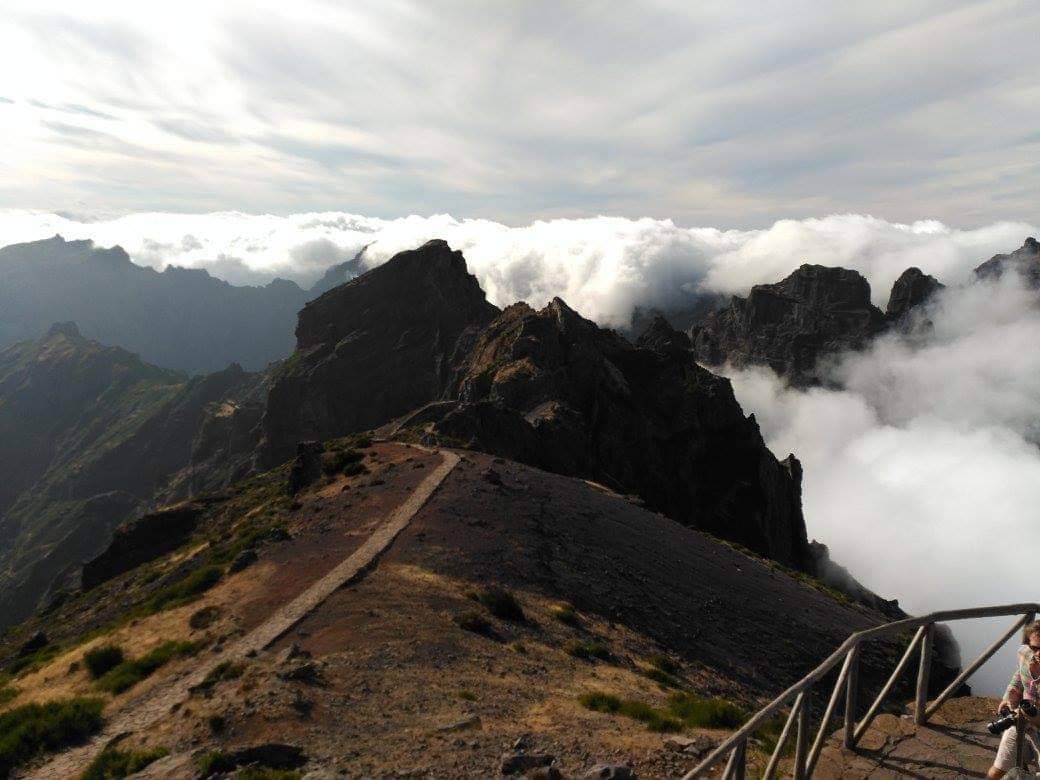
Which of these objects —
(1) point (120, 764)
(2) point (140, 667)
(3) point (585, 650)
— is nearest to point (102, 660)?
(2) point (140, 667)

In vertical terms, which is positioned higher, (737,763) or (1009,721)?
(1009,721)

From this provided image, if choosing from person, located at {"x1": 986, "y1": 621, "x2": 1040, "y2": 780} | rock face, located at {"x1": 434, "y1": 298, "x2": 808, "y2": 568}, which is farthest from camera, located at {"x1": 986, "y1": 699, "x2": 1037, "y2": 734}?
rock face, located at {"x1": 434, "y1": 298, "x2": 808, "y2": 568}

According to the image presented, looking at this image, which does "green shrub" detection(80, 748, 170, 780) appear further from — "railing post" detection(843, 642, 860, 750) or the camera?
the camera

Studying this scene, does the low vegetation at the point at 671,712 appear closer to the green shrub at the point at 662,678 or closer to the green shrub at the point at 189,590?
the green shrub at the point at 662,678

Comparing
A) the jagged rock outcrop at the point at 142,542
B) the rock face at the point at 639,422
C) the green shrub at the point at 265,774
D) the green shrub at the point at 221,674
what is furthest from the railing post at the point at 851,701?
the jagged rock outcrop at the point at 142,542

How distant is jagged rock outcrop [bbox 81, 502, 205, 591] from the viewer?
78069mm

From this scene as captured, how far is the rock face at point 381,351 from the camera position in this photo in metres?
164

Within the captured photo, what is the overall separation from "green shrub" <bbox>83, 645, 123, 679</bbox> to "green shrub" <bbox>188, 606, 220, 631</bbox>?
3.16m

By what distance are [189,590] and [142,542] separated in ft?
170

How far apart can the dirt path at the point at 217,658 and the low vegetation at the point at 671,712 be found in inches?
548

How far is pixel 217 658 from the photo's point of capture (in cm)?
2652

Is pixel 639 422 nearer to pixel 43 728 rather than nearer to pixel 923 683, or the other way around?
pixel 43 728

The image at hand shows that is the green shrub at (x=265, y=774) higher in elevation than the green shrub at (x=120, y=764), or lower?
higher

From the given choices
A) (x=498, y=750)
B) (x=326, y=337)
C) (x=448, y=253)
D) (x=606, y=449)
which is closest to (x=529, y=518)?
(x=498, y=750)
